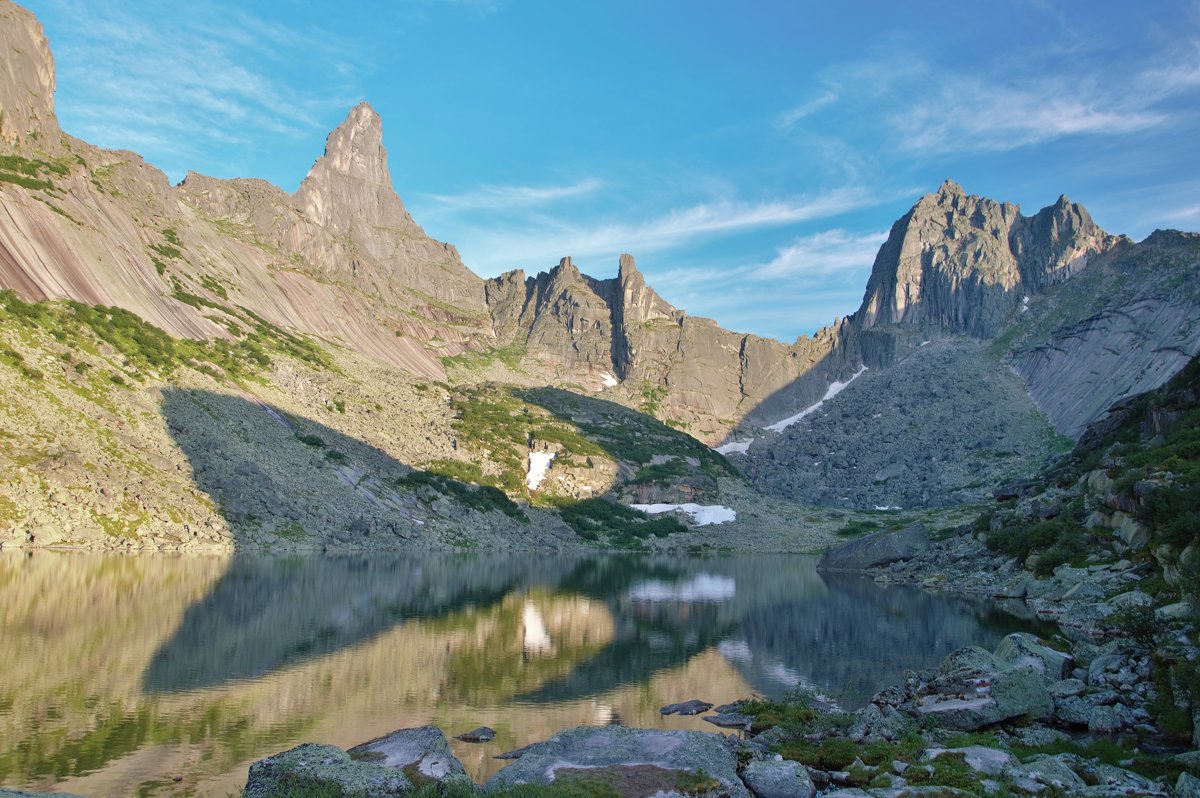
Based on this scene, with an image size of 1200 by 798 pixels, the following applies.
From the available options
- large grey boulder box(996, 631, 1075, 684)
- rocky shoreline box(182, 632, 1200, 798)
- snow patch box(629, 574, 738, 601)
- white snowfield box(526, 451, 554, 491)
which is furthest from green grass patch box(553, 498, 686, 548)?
rocky shoreline box(182, 632, 1200, 798)

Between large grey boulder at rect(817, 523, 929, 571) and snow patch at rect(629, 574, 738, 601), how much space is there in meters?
18.6

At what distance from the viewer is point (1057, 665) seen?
2683 cm

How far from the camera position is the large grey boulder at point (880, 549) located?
90812 mm

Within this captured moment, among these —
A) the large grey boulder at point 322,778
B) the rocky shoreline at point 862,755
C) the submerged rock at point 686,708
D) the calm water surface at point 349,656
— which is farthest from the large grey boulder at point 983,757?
the large grey boulder at point 322,778

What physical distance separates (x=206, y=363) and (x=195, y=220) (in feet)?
276

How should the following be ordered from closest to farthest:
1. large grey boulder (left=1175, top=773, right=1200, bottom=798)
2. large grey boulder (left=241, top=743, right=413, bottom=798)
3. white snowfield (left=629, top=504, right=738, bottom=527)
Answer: large grey boulder (left=241, top=743, right=413, bottom=798)
large grey boulder (left=1175, top=773, right=1200, bottom=798)
white snowfield (left=629, top=504, right=738, bottom=527)

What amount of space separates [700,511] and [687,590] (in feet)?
336

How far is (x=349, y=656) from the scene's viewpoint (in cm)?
3366

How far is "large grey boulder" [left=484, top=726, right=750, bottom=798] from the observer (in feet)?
52.2

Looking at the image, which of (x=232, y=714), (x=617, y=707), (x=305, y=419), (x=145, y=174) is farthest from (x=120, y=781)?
(x=145, y=174)

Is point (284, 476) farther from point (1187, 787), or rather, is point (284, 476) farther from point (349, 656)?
point (1187, 787)

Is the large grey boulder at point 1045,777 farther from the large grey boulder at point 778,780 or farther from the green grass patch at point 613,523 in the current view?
the green grass patch at point 613,523

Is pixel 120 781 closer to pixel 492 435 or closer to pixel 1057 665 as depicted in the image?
pixel 1057 665

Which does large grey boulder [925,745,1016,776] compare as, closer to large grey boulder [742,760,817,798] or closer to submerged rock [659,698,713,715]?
large grey boulder [742,760,817,798]
